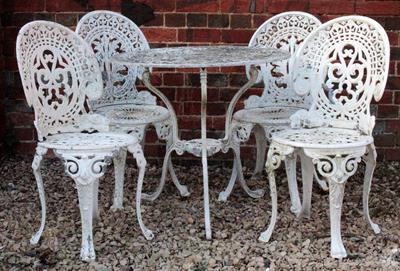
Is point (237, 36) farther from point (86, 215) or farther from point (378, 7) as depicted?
point (86, 215)

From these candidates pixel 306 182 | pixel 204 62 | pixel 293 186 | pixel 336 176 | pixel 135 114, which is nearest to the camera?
pixel 336 176

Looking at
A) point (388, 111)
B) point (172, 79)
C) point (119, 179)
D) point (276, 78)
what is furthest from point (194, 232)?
point (388, 111)

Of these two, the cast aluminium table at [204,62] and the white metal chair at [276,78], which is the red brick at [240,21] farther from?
the cast aluminium table at [204,62]

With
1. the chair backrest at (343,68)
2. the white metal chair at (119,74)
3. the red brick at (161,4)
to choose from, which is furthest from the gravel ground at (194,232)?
the red brick at (161,4)

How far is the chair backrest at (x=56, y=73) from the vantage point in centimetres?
369

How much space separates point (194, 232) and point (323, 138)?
815 mm

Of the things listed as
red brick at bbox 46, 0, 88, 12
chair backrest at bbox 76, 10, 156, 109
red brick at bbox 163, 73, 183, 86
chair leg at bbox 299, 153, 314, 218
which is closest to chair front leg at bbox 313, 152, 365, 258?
chair leg at bbox 299, 153, 314, 218

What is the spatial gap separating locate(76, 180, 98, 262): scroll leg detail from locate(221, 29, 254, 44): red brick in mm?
1791

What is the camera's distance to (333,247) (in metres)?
3.50

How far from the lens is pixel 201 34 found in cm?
491

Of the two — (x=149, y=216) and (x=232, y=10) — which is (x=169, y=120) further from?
(x=232, y=10)

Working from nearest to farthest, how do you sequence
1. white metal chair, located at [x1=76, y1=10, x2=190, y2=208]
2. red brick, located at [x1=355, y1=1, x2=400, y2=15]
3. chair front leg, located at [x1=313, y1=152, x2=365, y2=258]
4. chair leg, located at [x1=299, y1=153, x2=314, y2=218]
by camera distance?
chair front leg, located at [x1=313, y1=152, x2=365, y2=258] → chair leg, located at [x1=299, y1=153, x2=314, y2=218] → white metal chair, located at [x1=76, y1=10, x2=190, y2=208] → red brick, located at [x1=355, y1=1, x2=400, y2=15]

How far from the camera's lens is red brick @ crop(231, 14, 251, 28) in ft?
16.0

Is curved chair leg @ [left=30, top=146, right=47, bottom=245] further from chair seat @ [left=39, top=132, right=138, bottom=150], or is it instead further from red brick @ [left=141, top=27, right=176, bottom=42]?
red brick @ [left=141, top=27, right=176, bottom=42]
